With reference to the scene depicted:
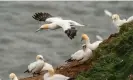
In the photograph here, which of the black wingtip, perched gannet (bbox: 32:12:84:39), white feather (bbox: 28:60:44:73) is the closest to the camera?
perched gannet (bbox: 32:12:84:39)

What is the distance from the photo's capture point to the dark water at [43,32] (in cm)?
2070

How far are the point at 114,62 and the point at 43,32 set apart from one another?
13844mm

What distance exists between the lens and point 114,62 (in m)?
10.8

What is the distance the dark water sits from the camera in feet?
67.9

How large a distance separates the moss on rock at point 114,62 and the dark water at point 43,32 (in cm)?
700

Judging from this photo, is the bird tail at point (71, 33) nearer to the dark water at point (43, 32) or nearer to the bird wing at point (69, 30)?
the bird wing at point (69, 30)

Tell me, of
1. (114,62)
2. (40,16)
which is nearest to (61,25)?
(40,16)

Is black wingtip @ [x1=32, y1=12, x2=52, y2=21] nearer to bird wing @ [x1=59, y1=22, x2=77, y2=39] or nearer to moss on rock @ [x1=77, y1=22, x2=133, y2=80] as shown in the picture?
bird wing @ [x1=59, y1=22, x2=77, y2=39]

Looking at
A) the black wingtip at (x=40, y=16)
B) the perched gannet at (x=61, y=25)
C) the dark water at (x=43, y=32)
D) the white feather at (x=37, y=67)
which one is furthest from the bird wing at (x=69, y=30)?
the dark water at (x=43, y=32)

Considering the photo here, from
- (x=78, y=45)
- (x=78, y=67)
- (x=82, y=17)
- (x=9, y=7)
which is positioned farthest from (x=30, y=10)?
(x=78, y=67)

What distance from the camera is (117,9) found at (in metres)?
26.9

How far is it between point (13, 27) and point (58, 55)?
4.75 meters

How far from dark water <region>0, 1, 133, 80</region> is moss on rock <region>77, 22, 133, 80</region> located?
276 inches

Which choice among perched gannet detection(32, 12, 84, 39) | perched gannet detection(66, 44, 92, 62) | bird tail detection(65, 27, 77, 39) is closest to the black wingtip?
perched gannet detection(32, 12, 84, 39)
